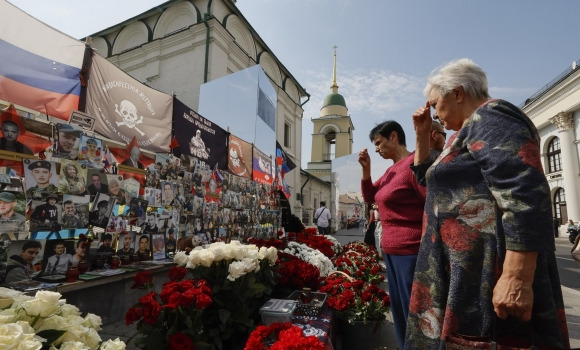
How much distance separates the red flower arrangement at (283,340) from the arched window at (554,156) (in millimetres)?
31370

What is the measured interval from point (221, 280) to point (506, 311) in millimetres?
1510

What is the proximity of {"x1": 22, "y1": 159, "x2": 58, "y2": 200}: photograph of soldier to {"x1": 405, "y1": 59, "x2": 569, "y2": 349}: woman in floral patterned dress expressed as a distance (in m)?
2.72

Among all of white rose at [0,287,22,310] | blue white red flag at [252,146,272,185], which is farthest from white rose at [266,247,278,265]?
blue white red flag at [252,146,272,185]

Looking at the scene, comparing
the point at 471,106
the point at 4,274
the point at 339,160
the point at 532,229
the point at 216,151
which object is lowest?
the point at 4,274

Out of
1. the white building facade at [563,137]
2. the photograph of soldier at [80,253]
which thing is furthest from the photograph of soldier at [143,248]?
the white building facade at [563,137]

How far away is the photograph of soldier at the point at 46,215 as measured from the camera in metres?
2.35

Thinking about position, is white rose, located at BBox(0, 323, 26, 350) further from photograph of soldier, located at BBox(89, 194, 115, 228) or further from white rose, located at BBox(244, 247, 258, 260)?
photograph of soldier, located at BBox(89, 194, 115, 228)

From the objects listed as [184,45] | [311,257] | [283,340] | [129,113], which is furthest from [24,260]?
[184,45]

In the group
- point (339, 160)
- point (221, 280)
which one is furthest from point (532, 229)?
point (339, 160)

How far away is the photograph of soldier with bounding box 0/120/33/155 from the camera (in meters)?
2.22

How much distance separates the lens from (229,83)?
554cm

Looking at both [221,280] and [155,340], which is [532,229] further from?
[155,340]

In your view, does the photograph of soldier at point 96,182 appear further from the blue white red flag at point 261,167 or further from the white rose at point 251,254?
the blue white red flag at point 261,167

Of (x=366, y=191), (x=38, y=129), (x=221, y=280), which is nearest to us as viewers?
(x=221, y=280)
